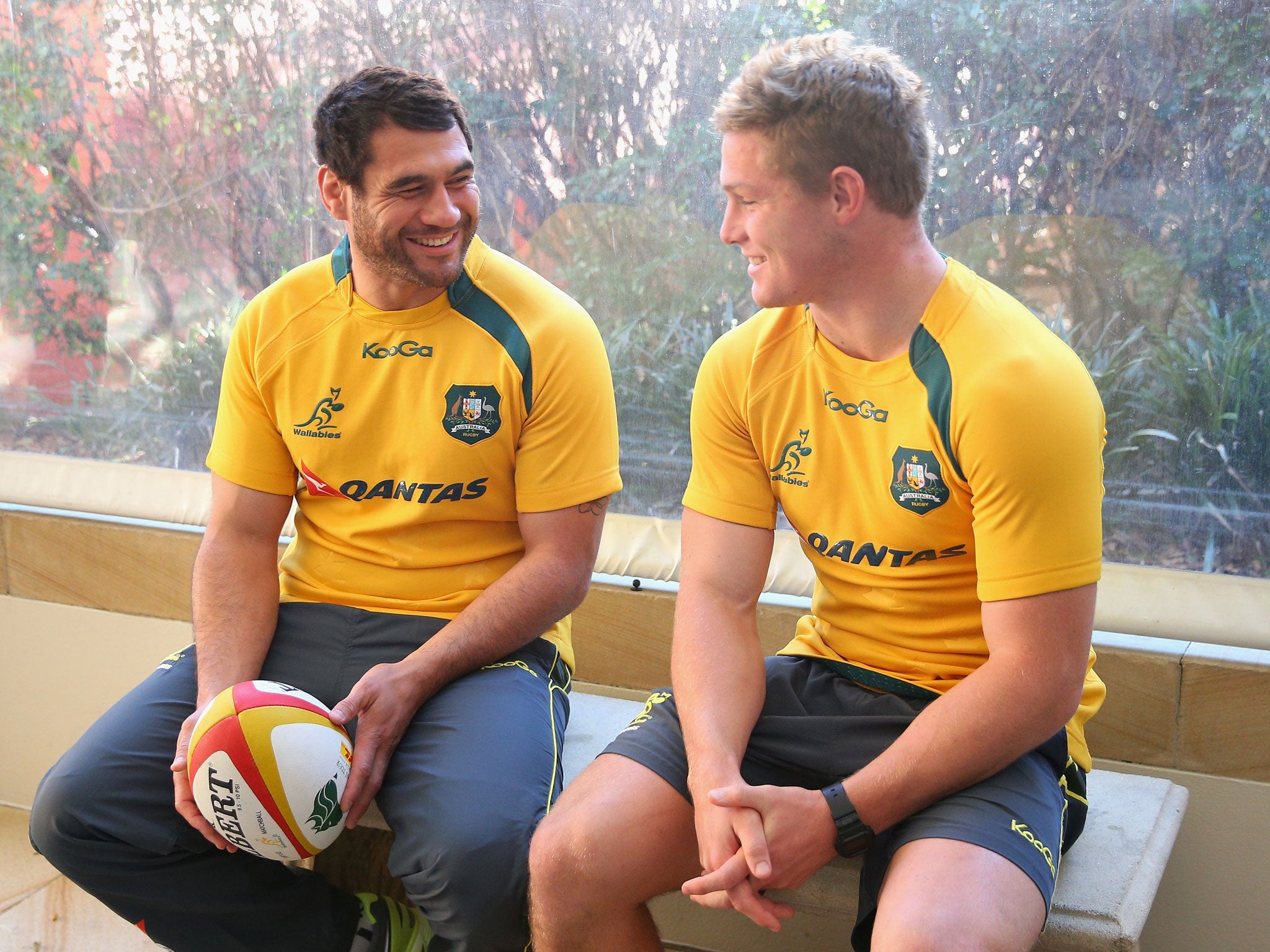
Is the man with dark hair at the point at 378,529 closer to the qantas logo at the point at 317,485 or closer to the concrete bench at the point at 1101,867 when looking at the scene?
the qantas logo at the point at 317,485

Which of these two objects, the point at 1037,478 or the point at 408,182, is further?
the point at 408,182

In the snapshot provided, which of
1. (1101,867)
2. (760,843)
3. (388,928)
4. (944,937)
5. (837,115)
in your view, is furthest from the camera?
(388,928)

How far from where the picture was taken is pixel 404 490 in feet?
7.06

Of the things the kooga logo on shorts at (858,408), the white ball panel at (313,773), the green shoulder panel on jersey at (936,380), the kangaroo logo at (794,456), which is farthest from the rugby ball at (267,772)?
the green shoulder panel on jersey at (936,380)

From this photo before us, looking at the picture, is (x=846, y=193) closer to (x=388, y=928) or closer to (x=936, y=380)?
(x=936, y=380)

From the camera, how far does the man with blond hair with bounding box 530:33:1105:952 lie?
5.10ft

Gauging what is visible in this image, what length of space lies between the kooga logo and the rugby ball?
2.18 feet

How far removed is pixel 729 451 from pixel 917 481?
34 centimetres

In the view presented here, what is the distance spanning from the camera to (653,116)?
2709 millimetres

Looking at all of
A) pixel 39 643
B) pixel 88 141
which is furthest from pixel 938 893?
pixel 88 141

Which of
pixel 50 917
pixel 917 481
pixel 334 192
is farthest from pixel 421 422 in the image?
pixel 50 917

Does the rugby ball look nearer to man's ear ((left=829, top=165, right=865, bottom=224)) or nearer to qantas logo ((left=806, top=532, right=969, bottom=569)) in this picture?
qantas logo ((left=806, top=532, right=969, bottom=569))

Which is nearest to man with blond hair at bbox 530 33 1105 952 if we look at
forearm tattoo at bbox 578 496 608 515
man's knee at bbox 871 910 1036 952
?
man's knee at bbox 871 910 1036 952

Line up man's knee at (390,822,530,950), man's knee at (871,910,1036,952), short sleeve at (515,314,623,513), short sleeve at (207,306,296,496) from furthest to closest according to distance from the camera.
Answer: short sleeve at (207,306,296,496), short sleeve at (515,314,623,513), man's knee at (390,822,530,950), man's knee at (871,910,1036,952)
